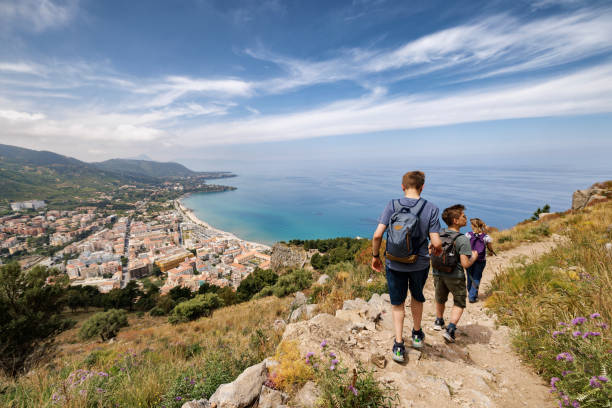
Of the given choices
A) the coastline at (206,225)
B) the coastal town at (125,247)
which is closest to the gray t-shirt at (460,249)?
the coastal town at (125,247)

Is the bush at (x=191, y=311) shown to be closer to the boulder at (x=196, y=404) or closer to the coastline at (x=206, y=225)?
the boulder at (x=196, y=404)

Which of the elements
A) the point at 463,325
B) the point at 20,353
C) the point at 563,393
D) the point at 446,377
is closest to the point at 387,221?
the point at 446,377

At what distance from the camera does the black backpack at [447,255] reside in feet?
9.02

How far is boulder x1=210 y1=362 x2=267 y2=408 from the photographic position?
1.92 meters

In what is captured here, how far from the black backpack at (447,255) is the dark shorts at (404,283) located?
A: 592 mm

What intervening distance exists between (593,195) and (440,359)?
17984 millimetres

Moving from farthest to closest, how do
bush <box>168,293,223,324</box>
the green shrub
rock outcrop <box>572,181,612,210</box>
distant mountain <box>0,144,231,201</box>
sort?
distant mountain <box>0,144,231,201</box>
rock outcrop <box>572,181,612,210</box>
bush <box>168,293,223,324</box>
the green shrub

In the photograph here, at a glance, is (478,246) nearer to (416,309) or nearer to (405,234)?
(416,309)

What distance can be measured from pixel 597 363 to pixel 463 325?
2001mm

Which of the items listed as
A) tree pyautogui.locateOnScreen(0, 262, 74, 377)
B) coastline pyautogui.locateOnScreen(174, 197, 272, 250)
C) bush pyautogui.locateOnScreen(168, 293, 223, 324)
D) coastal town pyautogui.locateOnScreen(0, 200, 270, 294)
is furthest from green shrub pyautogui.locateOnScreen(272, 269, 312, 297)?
coastline pyautogui.locateOnScreen(174, 197, 272, 250)

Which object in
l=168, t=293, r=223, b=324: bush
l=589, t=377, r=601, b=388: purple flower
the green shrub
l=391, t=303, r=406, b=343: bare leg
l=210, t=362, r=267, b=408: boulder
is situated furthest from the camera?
l=168, t=293, r=223, b=324: bush

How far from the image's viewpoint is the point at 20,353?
24.9 feet

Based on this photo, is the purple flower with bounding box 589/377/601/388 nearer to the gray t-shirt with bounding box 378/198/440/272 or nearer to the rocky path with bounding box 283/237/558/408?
the rocky path with bounding box 283/237/558/408

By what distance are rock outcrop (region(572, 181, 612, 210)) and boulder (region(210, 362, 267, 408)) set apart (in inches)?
740
